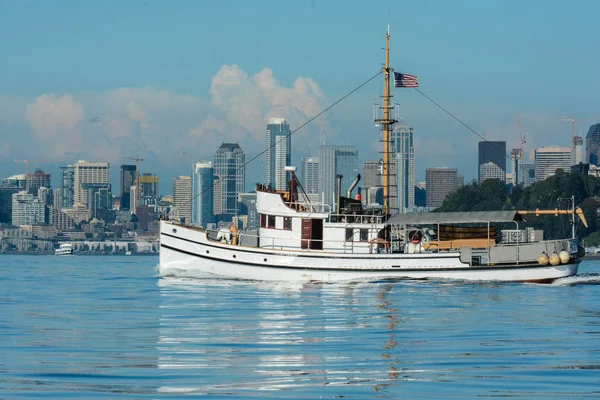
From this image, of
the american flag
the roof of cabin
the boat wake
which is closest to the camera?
the roof of cabin

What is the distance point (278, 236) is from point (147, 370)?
34.1 meters

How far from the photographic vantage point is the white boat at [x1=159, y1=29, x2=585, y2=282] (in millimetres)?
60031

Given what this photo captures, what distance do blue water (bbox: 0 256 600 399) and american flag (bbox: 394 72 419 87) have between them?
50.9 feet

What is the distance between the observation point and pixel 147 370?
28.8 meters

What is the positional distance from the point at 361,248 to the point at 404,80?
1169 cm

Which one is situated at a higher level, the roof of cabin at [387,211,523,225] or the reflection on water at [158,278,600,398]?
the roof of cabin at [387,211,523,225]

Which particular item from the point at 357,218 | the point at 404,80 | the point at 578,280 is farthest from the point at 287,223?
the point at 578,280

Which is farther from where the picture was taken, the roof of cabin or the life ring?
the life ring

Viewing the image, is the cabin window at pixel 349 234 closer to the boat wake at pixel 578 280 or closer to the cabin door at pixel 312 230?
the cabin door at pixel 312 230

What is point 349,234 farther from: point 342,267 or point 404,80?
point 404,80

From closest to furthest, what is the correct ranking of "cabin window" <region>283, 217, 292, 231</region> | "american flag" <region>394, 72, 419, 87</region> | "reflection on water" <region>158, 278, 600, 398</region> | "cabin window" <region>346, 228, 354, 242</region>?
"reflection on water" <region>158, 278, 600, 398</region>, "cabin window" <region>346, 228, 354, 242</region>, "cabin window" <region>283, 217, 292, 231</region>, "american flag" <region>394, 72, 419, 87</region>

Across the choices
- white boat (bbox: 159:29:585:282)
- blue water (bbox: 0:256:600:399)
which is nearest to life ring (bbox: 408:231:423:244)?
white boat (bbox: 159:29:585:282)

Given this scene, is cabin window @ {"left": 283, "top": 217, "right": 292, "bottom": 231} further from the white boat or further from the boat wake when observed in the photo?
the boat wake

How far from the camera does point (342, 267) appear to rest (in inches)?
2386
